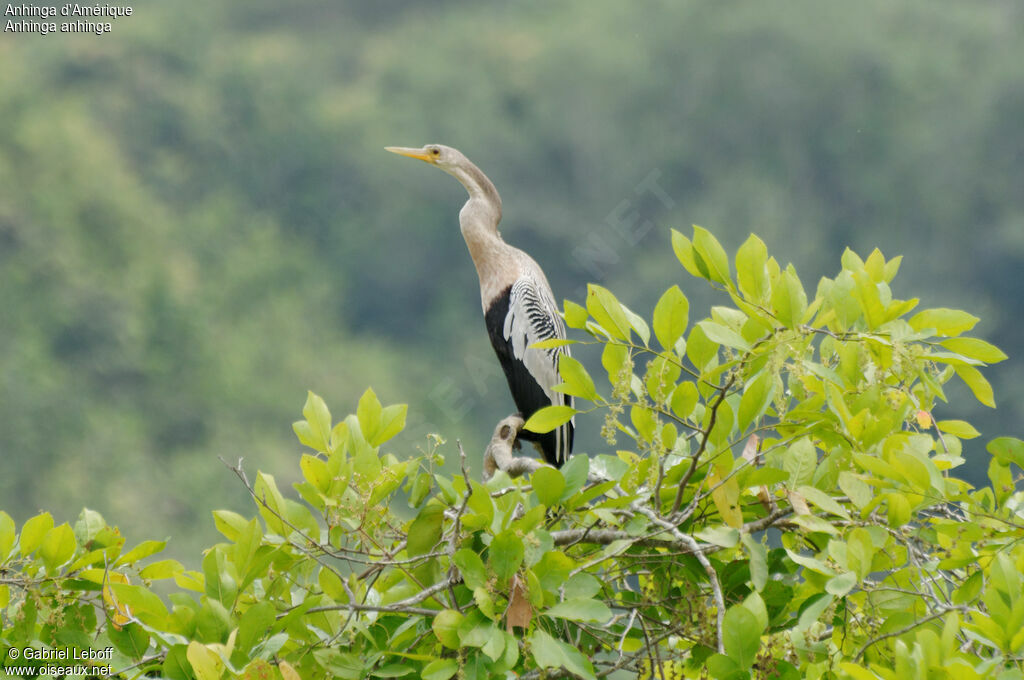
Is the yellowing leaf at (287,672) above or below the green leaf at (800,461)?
below

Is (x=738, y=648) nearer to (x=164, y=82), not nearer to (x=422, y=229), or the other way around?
(x=422, y=229)

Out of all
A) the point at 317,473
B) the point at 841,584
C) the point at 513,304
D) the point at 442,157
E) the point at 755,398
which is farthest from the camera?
the point at 442,157

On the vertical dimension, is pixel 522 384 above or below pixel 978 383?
below

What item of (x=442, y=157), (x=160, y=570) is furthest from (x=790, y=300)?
(x=442, y=157)

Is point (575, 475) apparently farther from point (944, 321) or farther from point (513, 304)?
point (513, 304)

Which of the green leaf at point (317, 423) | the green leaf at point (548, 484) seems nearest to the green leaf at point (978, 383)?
the green leaf at point (548, 484)

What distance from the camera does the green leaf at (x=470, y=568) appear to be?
2.28ft

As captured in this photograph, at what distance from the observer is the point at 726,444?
764mm

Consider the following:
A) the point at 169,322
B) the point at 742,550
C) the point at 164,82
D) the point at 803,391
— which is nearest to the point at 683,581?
the point at 742,550

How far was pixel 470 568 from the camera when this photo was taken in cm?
70

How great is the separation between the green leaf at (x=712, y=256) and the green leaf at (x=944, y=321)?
0.50 feet

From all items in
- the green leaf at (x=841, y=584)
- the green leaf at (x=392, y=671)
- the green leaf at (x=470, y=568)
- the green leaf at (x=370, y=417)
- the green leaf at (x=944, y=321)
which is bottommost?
the green leaf at (x=392, y=671)

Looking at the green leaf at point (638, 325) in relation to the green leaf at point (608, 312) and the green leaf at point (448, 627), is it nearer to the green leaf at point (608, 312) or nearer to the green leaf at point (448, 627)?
the green leaf at point (608, 312)

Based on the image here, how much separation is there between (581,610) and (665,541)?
0.40 ft
